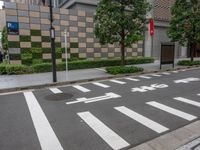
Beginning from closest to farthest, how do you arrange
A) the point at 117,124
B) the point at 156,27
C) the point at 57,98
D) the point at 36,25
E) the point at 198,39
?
1. the point at 117,124
2. the point at 57,98
3. the point at 36,25
4. the point at 198,39
5. the point at 156,27

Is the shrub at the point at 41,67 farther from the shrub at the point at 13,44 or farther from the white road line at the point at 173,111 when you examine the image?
the white road line at the point at 173,111

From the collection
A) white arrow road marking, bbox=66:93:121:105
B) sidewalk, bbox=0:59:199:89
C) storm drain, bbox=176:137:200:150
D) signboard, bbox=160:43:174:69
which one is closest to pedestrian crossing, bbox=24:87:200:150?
white arrow road marking, bbox=66:93:121:105

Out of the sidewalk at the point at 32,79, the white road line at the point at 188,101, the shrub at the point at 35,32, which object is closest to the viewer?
the white road line at the point at 188,101

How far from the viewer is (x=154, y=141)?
3615 millimetres

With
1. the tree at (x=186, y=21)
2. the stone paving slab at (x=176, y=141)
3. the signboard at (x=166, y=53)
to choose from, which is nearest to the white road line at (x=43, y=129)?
the stone paving slab at (x=176, y=141)

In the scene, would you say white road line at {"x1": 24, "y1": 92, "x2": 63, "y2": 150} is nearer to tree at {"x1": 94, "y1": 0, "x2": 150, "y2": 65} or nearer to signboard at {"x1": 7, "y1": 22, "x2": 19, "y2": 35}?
tree at {"x1": 94, "y1": 0, "x2": 150, "y2": 65}

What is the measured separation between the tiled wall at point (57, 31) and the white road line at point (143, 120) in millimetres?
10989

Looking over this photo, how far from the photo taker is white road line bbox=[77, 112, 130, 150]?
354 centimetres

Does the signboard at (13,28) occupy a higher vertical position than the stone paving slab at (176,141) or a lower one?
higher

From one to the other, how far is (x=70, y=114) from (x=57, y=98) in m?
1.93

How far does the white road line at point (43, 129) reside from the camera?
3520mm

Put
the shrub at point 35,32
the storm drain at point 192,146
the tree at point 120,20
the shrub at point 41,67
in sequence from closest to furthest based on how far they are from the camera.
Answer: the storm drain at point 192,146
the tree at point 120,20
the shrub at point 41,67
the shrub at point 35,32

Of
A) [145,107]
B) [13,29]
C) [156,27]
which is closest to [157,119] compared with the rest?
[145,107]

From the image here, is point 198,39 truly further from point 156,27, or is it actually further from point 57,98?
point 57,98
